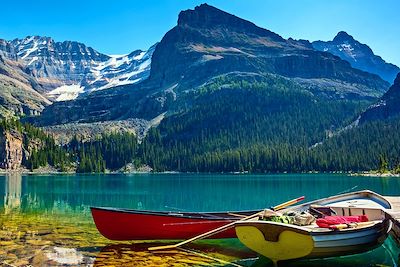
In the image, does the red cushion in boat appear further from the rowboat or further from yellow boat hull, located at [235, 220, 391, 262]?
yellow boat hull, located at [235, 220, 391, 262]

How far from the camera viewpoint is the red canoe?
1112 inches

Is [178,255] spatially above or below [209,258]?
above

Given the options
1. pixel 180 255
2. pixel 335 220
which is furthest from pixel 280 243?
pixel 180 255

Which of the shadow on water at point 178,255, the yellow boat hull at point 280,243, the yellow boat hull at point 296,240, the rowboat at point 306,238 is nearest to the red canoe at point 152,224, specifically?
the shadow on water at point 178,255

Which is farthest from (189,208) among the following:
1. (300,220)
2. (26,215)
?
(300,220)

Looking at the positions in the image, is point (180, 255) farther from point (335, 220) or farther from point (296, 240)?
point (335, 220)

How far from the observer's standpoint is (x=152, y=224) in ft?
93.7

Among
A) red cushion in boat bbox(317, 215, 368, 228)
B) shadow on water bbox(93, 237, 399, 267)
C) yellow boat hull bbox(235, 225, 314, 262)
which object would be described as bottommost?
shadow on water bbox(93, 237, 399, 267)

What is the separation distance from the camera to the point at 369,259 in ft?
82.4

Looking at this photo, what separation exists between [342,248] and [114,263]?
12.1 meters

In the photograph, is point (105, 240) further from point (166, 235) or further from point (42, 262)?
point (42, 262)

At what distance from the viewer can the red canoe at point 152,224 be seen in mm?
28255

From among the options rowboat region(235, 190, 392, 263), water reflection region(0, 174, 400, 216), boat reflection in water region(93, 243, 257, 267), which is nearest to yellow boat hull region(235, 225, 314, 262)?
rowboat region(235, 190, 392, 263)

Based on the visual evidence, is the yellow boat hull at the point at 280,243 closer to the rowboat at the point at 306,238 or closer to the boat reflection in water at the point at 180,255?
the rowboat at the point at 306,238
